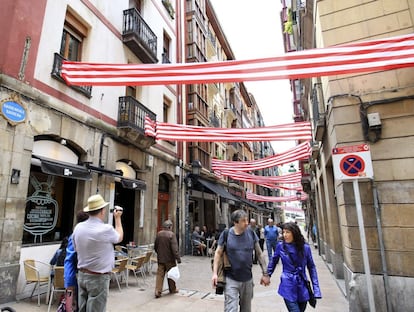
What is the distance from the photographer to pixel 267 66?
16.6ft

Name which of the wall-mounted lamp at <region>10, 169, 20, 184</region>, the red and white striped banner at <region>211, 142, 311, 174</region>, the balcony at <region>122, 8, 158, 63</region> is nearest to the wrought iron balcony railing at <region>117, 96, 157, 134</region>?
the balcony at <region>122, 8, 158, 63</region>

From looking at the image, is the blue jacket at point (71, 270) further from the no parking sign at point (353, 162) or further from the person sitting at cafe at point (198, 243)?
the person sitting at cafe at point (198, 243)

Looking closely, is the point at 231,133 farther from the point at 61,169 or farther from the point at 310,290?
the point at 310,290

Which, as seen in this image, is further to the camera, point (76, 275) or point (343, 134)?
point (343, 134)

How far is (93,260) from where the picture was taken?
3.39 meters

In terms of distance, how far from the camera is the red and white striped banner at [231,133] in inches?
363

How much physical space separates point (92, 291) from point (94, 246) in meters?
0.54

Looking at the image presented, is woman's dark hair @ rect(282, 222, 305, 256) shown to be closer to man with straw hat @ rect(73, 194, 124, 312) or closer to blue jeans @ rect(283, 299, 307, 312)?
blue jeans @ rect(283, 299, 307, 312)

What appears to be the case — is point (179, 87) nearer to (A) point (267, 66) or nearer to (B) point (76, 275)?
(A) point (267, 66)

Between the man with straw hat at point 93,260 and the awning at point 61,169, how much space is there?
3.50m

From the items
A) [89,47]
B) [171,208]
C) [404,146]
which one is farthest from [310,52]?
[171,208]

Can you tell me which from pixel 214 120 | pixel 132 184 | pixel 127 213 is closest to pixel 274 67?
pixel 132 184

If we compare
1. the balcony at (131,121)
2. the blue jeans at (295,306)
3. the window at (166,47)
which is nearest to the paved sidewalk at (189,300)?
the blue jeans at (295,306)

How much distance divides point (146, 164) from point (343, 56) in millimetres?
8372
